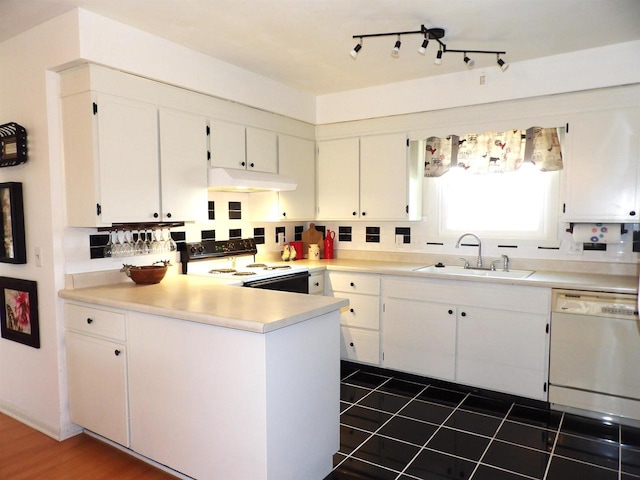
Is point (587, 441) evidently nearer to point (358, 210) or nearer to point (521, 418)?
point (521, 418)

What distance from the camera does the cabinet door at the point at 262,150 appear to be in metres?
3.54

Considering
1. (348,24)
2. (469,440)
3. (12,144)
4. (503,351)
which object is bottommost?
(469,440)

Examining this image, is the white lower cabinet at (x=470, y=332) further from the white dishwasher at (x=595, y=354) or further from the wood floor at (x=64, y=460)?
the wood floor at (x=64, y=460)

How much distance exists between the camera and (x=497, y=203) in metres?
3.79

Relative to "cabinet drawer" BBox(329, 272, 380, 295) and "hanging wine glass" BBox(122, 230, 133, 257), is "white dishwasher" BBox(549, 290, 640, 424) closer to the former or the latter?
"cabinet drawer" BBox(329, 272, 380, 295)

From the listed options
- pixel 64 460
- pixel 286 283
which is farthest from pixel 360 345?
pixel 64 460

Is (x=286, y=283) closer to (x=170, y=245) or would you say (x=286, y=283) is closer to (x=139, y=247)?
(x=170, y=245)

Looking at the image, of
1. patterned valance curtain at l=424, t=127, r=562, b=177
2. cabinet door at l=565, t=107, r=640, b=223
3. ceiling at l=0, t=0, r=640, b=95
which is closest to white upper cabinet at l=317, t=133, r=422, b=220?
patterned valance curtain at l=424, t=127, r=562, b=177

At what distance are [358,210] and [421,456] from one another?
7.21 ft

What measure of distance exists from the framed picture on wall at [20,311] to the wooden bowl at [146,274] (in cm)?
58

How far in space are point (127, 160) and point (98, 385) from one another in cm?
129

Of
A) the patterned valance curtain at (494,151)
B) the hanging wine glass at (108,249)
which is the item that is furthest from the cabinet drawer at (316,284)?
the hanging wine glass at (108,249)

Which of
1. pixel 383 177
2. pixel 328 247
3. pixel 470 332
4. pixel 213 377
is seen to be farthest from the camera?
pixel 328 247

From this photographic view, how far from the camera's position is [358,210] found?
413cm
